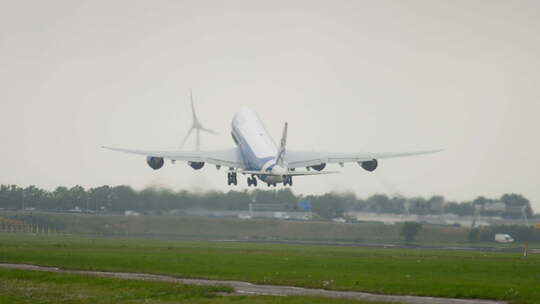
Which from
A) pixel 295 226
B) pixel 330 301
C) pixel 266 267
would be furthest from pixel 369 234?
pixel 330 301

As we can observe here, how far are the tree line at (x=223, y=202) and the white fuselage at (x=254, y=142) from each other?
701 cm

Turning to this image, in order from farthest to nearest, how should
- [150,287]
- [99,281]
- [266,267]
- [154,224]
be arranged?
1. [154,224]
2. [266,267]
3. [99,281]
4. [150,287]

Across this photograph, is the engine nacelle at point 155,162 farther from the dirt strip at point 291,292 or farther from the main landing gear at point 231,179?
the dirt strip at point 291,292

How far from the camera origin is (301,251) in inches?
2955

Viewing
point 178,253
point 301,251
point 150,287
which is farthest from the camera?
point 301,251

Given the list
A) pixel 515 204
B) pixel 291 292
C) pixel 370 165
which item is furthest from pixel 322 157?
pixel 291 292

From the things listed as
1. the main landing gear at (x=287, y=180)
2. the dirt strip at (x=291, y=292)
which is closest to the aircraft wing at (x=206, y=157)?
the main landing gear at (x=287, y=180)

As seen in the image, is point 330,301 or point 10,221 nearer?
point 330,301

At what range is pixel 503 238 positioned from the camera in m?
98.1

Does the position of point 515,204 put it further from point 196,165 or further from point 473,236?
point 196,165

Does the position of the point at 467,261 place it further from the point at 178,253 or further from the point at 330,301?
the point at 330,301

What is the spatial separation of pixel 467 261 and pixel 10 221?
6255 cm

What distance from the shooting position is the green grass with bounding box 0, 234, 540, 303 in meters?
43.3

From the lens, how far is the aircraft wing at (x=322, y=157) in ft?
312
